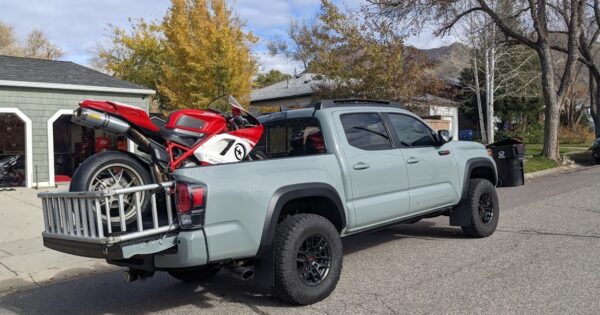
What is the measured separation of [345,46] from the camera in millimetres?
15117

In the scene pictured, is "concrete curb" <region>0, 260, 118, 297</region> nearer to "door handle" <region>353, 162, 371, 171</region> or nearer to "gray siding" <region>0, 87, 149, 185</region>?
"door handle" <region>353, 162, 371, 171</region>

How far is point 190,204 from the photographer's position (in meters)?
4.08

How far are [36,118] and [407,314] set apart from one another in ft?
43.9

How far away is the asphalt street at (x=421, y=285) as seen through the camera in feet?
15.5

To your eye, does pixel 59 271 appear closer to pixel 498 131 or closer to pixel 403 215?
pixel 403 215

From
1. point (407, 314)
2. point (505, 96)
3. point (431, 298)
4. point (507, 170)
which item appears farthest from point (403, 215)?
point (505, 96)

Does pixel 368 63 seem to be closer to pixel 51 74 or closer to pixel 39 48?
pixel 51 74

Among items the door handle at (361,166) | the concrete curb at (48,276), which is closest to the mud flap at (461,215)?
the door handle at (361,166)

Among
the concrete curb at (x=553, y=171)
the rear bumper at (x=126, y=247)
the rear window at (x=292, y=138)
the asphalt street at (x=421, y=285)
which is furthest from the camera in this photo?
the concrete curb at (x=553, y=171)

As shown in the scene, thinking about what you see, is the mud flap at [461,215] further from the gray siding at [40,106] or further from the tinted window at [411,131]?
the gray siding at [40,106]

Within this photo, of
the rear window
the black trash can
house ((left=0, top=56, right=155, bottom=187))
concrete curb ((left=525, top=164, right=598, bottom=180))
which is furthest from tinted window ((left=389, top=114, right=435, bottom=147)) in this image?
concrete curb ((left=525, top=164, right=598, bottom=180))

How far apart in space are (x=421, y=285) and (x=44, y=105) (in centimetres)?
1303

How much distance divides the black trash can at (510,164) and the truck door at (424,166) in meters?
4.18

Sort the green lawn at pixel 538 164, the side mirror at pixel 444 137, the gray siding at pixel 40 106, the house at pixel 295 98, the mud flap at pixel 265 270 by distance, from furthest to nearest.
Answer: the house at pixel 295 98
the green lawn at pixel 538 164
the gray siding at pixel 40 106
the side mirror at pixel 444 137
the mud flap at pixel 265 270
